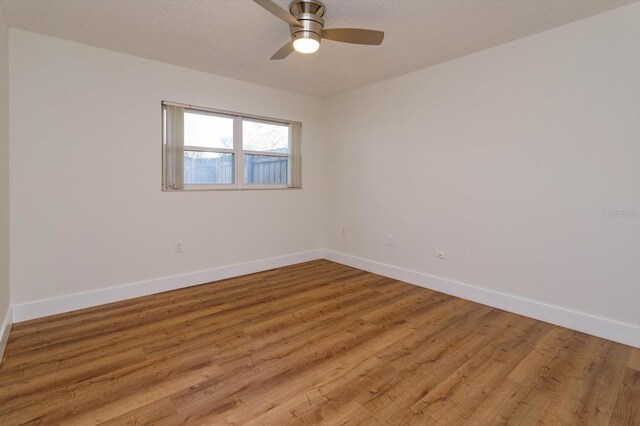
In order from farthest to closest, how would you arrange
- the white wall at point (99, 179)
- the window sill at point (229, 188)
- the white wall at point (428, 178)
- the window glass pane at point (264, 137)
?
the window glass pane at point (264, 137), the window sill at point (229, 188), the white wall at point (99, 179), the white wall at point (428, 178)

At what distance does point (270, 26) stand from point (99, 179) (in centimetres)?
217

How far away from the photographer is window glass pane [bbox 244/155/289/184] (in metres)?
4.26

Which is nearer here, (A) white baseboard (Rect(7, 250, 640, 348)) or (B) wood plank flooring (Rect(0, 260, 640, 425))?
(B) wood plank flooring (Rect(0, 260, 640, 425))

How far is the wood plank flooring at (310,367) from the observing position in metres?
1.69

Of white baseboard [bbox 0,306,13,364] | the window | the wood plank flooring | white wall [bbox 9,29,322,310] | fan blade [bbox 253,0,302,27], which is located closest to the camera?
the wood plank flooring

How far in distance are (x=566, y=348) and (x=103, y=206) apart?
13.7 ft

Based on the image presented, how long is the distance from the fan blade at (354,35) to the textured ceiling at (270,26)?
19 cm

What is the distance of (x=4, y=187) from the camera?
Result: 96.5 inches

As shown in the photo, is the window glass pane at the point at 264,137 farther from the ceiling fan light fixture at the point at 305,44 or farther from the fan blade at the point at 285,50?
the ceiling fan light fixture at the point at 305,44

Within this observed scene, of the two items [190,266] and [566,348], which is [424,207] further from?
[190,266]

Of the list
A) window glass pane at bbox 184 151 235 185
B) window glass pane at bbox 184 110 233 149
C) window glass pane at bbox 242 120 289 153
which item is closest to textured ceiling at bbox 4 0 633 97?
window glass pane at bbox 184 110 233 149

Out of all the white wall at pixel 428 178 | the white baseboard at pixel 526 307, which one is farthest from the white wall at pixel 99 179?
the white baseboard at pixel 526 307

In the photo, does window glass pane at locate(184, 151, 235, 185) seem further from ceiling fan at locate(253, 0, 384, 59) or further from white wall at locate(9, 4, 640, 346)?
ceiling fan at locate(253, 0, 384, 59)

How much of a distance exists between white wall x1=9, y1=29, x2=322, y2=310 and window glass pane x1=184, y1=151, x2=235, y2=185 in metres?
0.19
